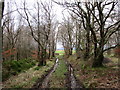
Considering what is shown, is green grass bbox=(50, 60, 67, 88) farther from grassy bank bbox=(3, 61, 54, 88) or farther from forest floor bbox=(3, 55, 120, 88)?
grassy bank bbox=(3, 61, 54, 88)

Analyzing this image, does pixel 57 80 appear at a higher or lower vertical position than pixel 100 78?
lower

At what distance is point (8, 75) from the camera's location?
32.6ft

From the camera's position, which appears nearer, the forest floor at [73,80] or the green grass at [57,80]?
the forest floor at [73,80]

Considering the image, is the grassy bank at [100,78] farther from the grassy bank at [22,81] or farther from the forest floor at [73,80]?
the grassy bank at [22,81]

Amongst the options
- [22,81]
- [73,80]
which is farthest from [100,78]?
[22,81]

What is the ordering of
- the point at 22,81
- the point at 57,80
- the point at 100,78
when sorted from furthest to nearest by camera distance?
the point at 57,80 < the point at 22,81 < the point at 100,78

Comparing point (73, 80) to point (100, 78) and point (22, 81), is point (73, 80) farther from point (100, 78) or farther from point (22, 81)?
point (22, 81)

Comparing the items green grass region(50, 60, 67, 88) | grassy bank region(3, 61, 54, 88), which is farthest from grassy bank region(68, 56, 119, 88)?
grassy bank region(3, 61, 54, 88)

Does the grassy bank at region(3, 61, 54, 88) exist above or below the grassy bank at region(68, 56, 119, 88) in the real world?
below

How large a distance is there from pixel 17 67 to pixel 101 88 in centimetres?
979

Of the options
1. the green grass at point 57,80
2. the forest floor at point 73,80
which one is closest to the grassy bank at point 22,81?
the forest floor at point 73,80

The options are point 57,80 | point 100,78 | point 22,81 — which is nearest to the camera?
point 100,78

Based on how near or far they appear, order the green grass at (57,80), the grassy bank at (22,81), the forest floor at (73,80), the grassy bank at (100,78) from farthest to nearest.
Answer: the grassy bank at (22,81)
the green grass at (57,80)
the forest floor at (73,80)
the grassy bank at (100,78)

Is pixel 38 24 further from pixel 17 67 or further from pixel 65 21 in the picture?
pixel 65 21
